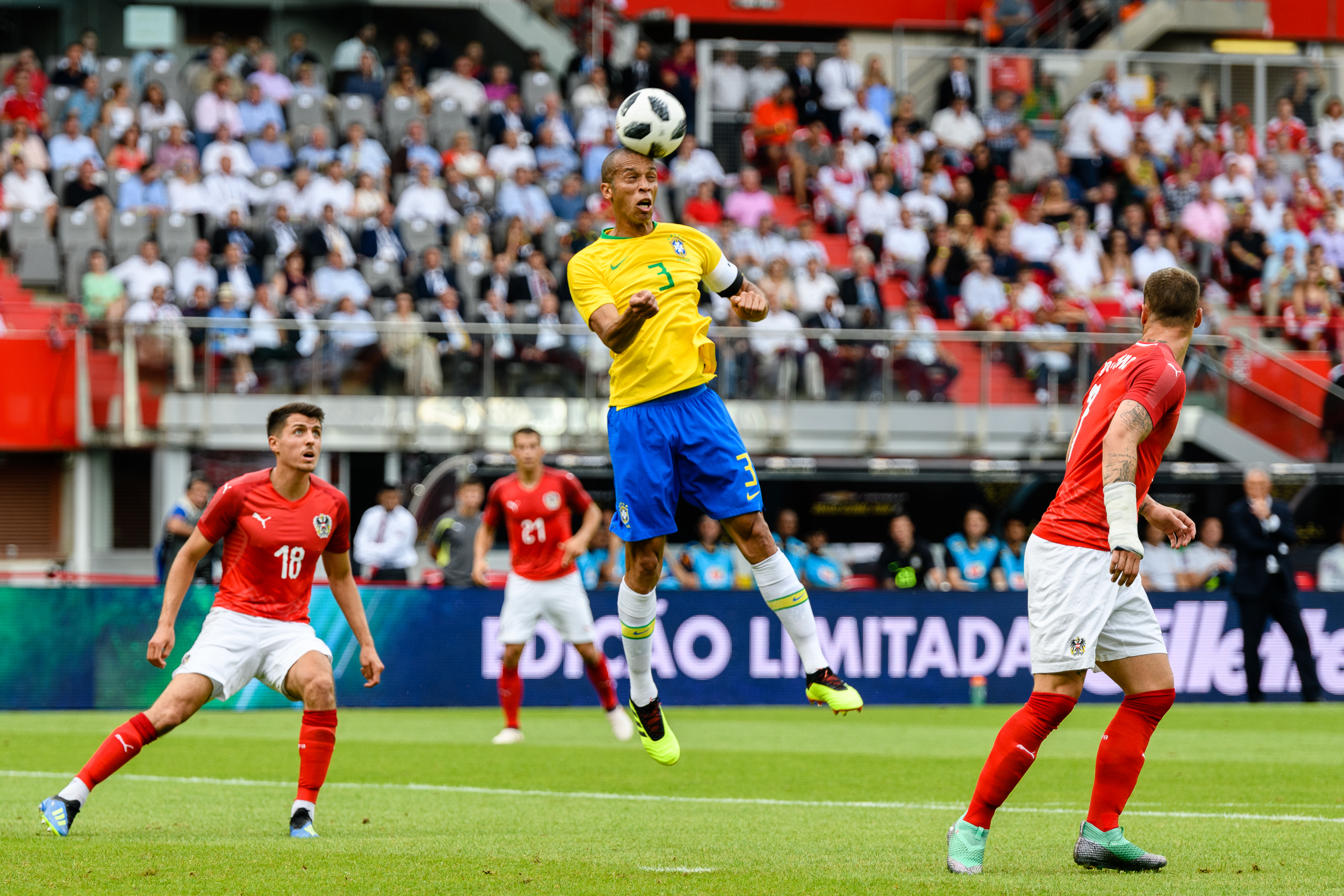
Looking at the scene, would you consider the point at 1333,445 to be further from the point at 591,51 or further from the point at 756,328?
the point at 591,51

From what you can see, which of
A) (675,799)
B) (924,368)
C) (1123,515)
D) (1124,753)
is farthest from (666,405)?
(924,368)

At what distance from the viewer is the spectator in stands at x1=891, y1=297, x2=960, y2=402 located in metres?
21.4

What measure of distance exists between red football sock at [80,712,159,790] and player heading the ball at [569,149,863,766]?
97.5 inches

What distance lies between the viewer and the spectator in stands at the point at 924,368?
2141 cm

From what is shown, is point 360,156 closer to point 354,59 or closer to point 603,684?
point 354,59

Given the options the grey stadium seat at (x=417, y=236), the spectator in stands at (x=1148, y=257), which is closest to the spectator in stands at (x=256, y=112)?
the grey stadium seat at (x=417, y=236)

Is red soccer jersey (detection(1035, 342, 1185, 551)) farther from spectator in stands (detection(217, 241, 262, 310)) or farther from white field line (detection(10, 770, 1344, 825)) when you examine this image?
spectator in stands (detection(217, 241, 262, 310))

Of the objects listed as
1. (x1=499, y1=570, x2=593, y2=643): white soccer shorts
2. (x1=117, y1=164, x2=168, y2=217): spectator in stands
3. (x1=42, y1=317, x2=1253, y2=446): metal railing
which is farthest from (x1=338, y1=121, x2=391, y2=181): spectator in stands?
(x1=499, y1=570, x2=593, y2=643): white soccer shorts

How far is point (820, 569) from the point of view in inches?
803

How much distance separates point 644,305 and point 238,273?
591 inches

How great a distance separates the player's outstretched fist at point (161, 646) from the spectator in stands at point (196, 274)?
13.5 m

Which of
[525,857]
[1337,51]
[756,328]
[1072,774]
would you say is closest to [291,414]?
[525,857]

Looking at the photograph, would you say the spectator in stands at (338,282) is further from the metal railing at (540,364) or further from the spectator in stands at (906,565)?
the spectator in stands at (906,565)

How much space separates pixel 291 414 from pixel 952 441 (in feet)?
46.5
